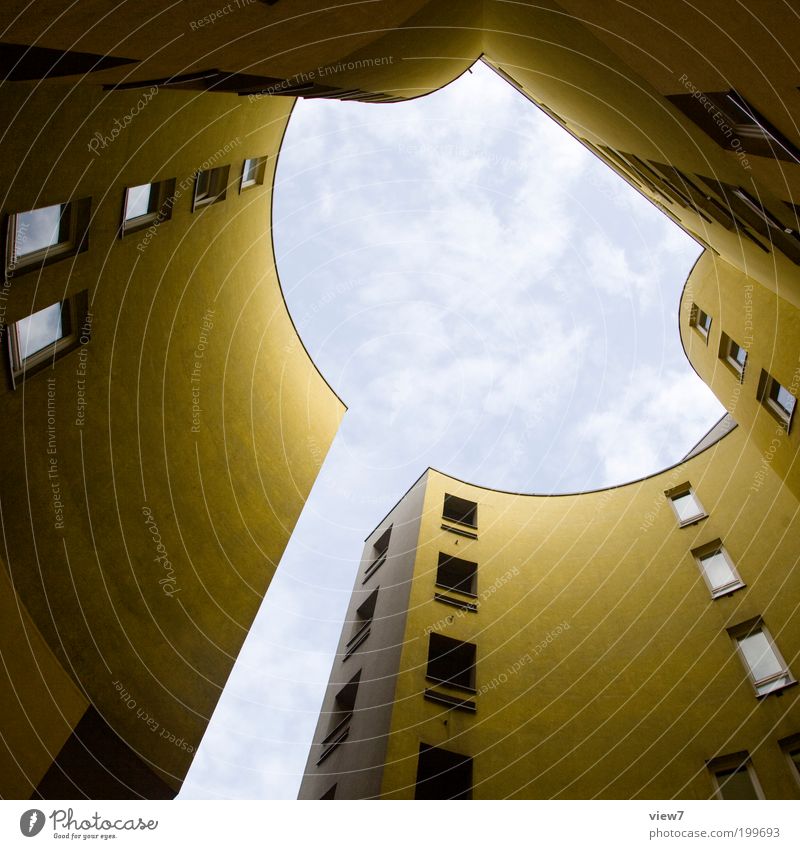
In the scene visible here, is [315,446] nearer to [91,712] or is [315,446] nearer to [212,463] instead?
[212,463]

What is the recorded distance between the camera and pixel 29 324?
10.1 metres

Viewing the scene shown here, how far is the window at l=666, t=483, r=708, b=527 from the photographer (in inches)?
789

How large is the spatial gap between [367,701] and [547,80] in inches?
670

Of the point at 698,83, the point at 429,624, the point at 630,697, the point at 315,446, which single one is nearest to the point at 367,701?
the point at 429,624

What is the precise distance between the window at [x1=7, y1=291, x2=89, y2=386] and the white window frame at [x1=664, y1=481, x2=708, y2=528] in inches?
751

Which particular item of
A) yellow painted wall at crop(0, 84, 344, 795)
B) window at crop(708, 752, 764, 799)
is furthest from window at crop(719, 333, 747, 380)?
yellow painted wall at crop(0, 84, 344, 795)

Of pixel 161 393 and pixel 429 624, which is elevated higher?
pixel 161 393
